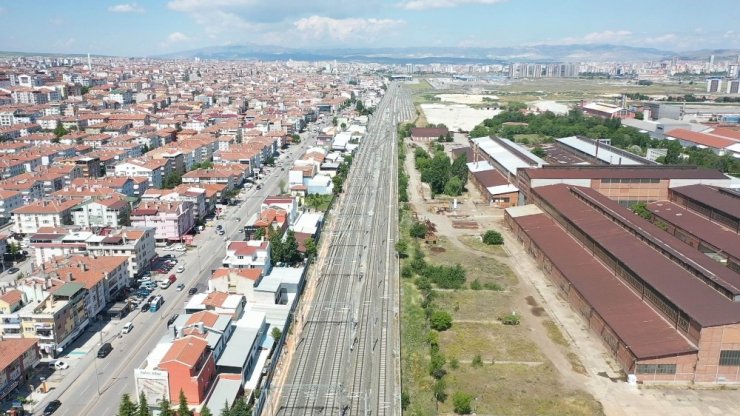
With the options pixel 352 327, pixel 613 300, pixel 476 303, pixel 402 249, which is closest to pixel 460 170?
pixel 402 249

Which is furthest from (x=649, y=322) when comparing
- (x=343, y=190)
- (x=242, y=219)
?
(x=343, y=190)

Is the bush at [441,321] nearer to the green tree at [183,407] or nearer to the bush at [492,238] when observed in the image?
the green tree at [183,407]

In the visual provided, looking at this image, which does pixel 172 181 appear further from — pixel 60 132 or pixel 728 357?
pixel 728 357

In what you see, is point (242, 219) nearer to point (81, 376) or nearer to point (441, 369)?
point (81, 376)

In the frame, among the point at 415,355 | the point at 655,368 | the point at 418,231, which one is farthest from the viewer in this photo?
the point at 418,231

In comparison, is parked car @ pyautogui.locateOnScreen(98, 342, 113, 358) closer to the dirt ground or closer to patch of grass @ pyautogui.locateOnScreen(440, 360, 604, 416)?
patch of grass @ pyautogui.locateOnScreen(440, 360, 604, 416)

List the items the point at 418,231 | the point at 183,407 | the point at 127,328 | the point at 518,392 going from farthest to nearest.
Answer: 1. the point at 418,231
2. the point at 127,328
3. the point at 518,392
4. the point at 183,407

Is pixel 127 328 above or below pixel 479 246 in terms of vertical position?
below
